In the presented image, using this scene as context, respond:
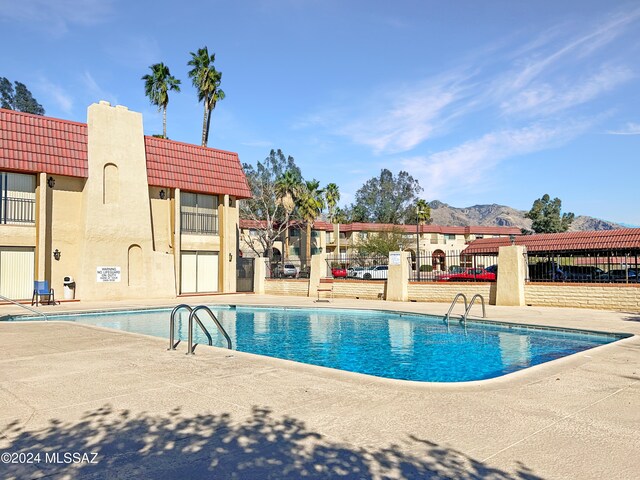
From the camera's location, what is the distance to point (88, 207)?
23.6 metres

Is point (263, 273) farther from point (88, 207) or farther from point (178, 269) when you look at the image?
point (88, 207)

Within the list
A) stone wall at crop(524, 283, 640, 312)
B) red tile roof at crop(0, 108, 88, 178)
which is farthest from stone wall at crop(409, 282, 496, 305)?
red tile roof at crop(0, 108, 88, 178)

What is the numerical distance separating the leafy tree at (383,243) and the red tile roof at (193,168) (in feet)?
84.0

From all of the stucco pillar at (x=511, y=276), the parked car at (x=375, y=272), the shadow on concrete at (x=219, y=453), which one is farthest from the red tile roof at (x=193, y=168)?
the shadow on concrete at (x=219, y=453)

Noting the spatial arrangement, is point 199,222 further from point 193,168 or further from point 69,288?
point 69,288

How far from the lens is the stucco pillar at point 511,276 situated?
755 inches

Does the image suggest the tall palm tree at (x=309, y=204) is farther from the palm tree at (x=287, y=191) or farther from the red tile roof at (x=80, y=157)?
the red tile roof at (x=80, y=157)

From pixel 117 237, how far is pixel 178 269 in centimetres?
391

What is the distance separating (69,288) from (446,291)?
17.1 m

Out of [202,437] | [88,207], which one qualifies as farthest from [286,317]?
[202,437]

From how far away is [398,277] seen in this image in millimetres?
23031

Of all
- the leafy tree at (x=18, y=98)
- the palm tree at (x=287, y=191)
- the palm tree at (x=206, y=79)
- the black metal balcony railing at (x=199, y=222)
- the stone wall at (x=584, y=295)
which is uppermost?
the leafy tree at (x=18, y=98)

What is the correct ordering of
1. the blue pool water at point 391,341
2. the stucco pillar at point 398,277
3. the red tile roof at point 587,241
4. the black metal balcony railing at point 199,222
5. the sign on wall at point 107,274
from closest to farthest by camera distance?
the blue pool water at point 391,341 < the stucco pillar at point 398,277 < the sign on wall at point 107,274 < the red tile roof at point 587,241 < the black metal balcony railing at point 199,222

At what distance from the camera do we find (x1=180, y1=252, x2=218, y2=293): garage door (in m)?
28.3
